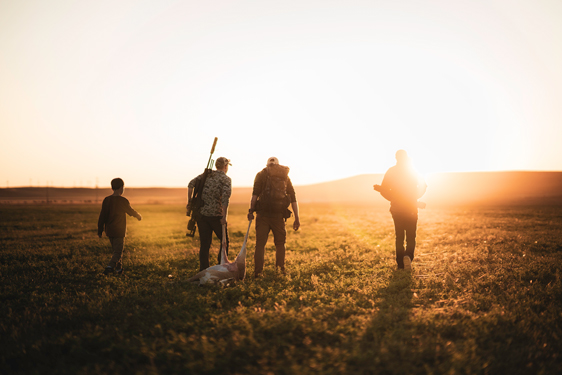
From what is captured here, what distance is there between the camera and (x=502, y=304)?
5.31 metres

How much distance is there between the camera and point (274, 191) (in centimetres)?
716

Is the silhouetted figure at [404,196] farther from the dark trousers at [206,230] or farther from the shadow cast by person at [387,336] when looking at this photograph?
the dark trousers at [206,230]

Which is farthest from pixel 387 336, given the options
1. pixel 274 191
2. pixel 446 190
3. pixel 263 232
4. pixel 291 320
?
pixel 446 190

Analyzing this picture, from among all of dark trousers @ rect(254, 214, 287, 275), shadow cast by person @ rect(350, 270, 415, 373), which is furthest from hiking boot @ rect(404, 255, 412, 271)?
dark trousers @ rect(254, 214, 287, 275)

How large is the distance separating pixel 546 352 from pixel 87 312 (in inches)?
235

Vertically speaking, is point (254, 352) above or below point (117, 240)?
below

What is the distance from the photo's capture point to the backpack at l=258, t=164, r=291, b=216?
7.16 m

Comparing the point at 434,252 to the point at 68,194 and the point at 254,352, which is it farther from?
the point at 68,194

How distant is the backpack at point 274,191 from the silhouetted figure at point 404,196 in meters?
2.15

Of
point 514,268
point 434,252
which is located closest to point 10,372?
point 514,268

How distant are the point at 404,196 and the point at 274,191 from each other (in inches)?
118

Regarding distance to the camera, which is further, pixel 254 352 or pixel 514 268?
pixel 514 268

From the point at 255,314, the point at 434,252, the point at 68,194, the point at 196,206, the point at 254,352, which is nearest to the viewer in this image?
the point at 254,352

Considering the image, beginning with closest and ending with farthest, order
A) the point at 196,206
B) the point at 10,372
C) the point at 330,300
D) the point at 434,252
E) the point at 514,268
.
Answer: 1. the point at 10,372
2. the point at 330,300
3. the point at 196,206
4. the point at 514,268
5. the point at 434,252
